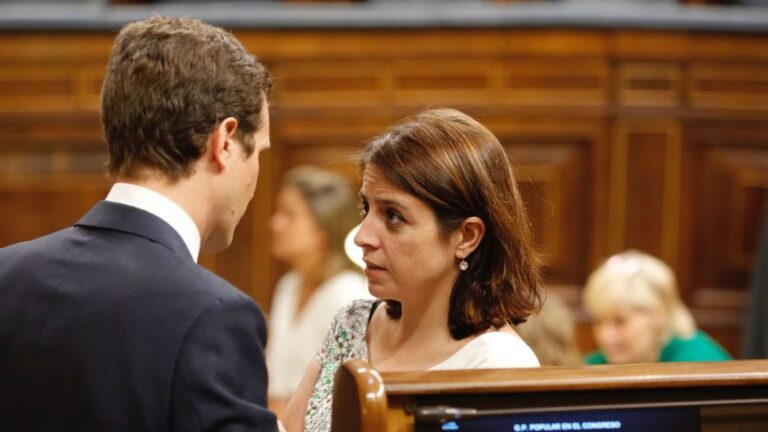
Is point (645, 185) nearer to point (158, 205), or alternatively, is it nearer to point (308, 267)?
point (308, 267)

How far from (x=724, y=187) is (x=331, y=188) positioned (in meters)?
2.01

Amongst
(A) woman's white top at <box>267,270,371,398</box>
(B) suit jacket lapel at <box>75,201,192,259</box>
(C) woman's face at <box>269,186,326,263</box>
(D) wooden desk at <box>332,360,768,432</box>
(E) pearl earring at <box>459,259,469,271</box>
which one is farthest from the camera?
(C) woman's face at <box>269,186,326,263</box>

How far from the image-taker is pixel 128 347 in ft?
4.89

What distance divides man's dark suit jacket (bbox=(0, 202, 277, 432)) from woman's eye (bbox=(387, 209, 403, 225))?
379mm

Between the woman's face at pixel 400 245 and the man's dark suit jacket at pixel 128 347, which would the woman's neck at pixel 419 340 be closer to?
the woman's face at pixel 400 245

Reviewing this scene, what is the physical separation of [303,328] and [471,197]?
2.46 meters

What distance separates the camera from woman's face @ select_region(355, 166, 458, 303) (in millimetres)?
1828

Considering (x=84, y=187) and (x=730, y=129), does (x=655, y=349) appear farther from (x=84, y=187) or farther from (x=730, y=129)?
(x=84, y=187)

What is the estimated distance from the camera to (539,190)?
5.11 m

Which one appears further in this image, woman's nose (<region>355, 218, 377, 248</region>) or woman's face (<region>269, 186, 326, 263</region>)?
woman's face (<region>269, 186, 326, 263</region>)

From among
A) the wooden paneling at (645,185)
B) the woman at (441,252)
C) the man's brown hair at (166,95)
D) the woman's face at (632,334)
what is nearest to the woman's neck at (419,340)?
the woman at (441,252)

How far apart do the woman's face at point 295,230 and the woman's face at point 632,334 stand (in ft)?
3.62

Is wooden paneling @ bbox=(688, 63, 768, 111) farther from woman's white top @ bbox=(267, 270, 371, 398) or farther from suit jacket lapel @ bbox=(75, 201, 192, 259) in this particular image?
suit jacket lapel @ bbox=(75, 201, 192, 259)

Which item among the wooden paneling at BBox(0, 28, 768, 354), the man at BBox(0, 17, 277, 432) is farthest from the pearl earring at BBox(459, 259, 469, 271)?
the wooden paneling at BBox(0, 28, 768, 354)
